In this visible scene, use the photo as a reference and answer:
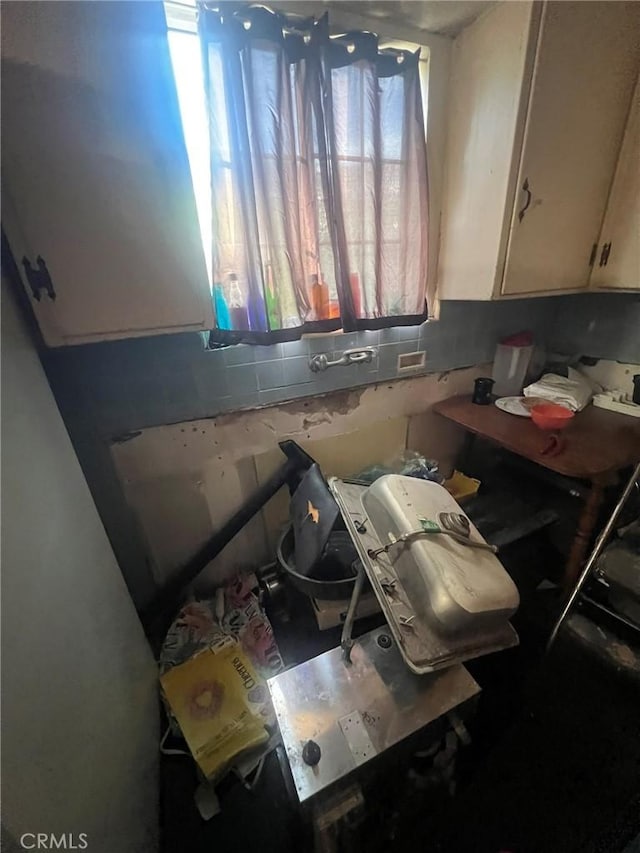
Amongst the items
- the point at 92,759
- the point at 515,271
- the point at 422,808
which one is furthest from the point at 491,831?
the point at 515,271

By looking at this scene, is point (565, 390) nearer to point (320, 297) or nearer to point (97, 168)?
point (320, 297)

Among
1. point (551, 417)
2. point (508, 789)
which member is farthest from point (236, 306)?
point (508, 789)

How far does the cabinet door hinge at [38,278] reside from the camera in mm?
729

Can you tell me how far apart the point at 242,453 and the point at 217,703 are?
2.73ft

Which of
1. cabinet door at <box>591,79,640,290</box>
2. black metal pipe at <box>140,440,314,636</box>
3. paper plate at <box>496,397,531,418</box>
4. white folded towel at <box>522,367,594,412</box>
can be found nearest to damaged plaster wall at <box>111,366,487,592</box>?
black metal pipe at <box>140,440,314,636</box>

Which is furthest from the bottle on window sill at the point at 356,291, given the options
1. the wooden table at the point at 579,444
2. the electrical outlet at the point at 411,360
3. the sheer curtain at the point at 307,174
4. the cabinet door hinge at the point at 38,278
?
the cabinet door hinge at the point at 38,278

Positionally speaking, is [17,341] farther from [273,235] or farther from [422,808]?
[422,808]

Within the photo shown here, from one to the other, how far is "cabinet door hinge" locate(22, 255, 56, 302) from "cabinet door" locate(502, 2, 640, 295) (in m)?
1.39

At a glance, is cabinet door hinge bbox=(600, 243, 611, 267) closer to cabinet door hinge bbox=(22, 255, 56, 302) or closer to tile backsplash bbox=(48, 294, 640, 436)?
tile backsplash bbox=(48, 294, 640, 436)

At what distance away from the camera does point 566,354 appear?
5.83ft

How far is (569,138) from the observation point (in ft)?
3.58

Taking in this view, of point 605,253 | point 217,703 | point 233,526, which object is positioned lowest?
point 217,703

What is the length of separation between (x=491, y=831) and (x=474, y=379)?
5.33ft

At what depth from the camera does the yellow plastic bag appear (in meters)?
0.97
